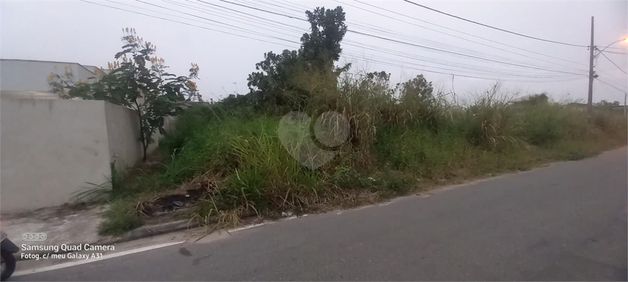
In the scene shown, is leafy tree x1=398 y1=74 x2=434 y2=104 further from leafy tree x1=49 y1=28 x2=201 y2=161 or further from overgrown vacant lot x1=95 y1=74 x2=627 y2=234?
leafy tree x1=49 y1=28 x2=201 y2=161

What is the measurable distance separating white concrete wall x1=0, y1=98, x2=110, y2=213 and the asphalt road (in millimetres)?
2619

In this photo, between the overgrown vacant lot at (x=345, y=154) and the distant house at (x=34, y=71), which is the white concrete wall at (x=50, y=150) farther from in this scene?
the distant house at (x=34, y=71)

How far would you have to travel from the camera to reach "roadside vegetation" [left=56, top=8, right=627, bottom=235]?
6227 mm

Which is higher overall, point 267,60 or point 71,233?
point 267,60

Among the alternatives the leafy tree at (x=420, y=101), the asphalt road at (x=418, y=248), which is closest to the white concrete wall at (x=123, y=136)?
the asphalt road at (x=418, y=248)

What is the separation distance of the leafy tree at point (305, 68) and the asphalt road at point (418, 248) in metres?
4.08

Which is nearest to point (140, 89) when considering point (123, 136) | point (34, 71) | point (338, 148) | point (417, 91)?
point (123, 136)

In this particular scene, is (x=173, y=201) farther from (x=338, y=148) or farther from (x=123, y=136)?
(x=338, y=148)

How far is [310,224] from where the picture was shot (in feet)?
18.1

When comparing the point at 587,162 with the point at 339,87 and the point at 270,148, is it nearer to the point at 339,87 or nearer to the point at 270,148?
the point at 339,87

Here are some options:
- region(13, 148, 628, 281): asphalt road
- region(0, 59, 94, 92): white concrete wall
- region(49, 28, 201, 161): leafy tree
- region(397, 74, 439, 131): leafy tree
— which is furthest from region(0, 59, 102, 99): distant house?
region(13, 148, 628, 281): asphalt road

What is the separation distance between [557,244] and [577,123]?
14841 millimetres

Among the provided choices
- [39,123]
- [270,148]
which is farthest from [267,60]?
[39,123]

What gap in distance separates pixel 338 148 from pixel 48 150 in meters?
5.16
